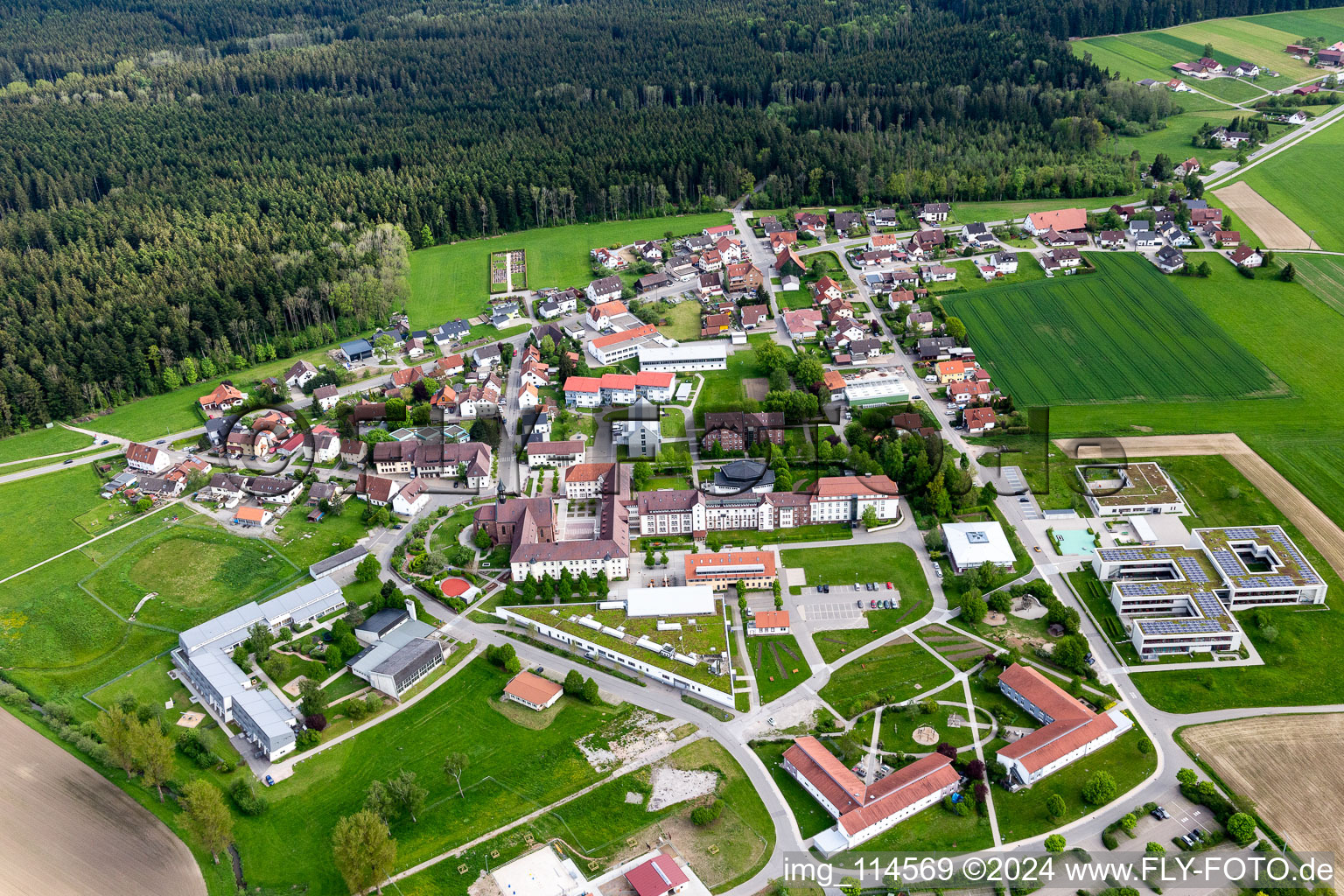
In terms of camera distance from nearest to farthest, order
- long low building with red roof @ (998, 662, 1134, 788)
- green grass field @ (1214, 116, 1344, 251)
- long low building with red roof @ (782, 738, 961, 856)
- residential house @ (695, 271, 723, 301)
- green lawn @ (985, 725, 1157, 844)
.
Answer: long low building with red roof @ (782, 738, 961, 856)
green lawn @ (985, 725, 1157, 844)
long low building with red roof @ (998, 662, 1134, 788)
residential house @ (695, 271, 723, 301)
green grass field @ (1214, 116, 1344, 251)

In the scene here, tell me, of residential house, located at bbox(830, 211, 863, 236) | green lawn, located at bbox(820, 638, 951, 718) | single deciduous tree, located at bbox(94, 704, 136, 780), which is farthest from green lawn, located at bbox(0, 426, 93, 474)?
residential house, located at bbox(830, 211, 863, 236)

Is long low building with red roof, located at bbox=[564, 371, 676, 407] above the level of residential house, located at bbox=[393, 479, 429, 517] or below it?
above

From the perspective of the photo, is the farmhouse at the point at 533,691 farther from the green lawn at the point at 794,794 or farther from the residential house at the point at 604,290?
the residential house at the point at 604,290

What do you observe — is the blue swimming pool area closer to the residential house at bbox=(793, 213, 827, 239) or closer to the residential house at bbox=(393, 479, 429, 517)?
the residential house at bbox=(393, 479, 429, 517)

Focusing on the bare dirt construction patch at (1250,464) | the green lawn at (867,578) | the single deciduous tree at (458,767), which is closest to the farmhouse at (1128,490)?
the bare dirt construction patch at (1250,464)

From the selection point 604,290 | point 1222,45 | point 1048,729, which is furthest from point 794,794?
point 1222,45

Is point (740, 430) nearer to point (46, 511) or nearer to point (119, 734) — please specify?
point (119, 734)

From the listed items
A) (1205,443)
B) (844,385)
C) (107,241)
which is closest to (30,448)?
(107,241)
